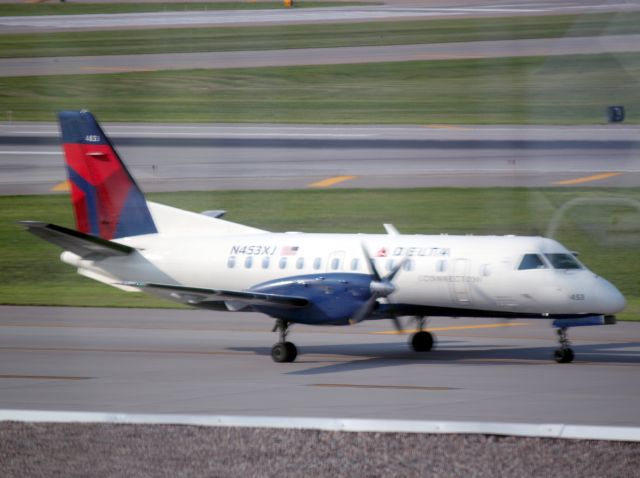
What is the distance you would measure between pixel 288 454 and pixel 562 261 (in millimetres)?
9140

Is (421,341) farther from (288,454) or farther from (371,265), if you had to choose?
(288,454)

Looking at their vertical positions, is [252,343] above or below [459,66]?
below

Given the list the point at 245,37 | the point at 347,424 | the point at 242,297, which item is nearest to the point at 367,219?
the point at 245,37

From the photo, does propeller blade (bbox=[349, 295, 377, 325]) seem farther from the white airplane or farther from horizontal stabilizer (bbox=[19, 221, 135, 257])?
horizontal stabilizer (bbox=[19, 221, 135, 257])

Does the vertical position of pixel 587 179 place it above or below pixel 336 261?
below

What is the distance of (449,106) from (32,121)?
20.2 m

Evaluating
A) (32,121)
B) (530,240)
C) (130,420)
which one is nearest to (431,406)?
(130,420)

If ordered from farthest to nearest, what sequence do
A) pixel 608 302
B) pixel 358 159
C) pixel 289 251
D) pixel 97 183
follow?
pixel 358 159
pixel 97 183
pixel 289 251
pixel 608 302

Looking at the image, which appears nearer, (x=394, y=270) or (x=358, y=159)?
(x=394, y=270)

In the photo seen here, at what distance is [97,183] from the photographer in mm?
24031

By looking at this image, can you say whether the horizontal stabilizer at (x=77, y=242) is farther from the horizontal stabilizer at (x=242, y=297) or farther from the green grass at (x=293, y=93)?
the green grass at (x=293, y=93)

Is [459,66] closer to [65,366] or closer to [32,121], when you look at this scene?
[32,121]

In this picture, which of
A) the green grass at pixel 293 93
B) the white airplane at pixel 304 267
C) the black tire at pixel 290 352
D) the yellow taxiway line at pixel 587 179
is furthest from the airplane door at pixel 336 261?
the green grass at pixel 293 93

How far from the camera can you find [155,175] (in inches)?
1747
